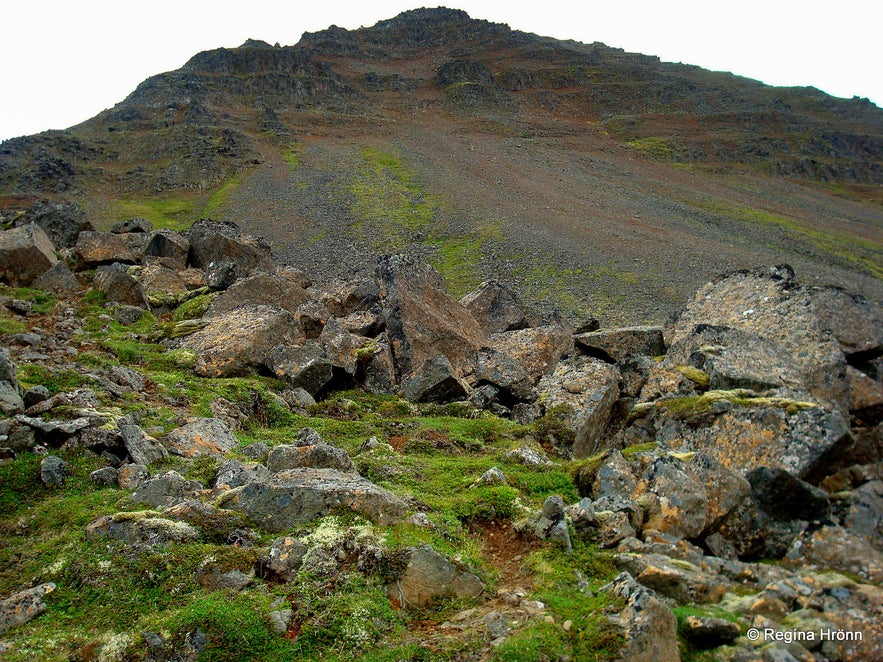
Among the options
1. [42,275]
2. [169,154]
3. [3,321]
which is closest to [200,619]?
[3,321]

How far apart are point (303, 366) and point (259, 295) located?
199 inches

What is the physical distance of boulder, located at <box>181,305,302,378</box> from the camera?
13250mm

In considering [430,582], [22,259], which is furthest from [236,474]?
[22,259]

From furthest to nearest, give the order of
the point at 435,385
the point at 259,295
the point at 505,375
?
the point at 259,295 < the point at 505,375 < the point at 435,385

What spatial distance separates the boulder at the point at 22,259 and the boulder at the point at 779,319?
57.4 feet

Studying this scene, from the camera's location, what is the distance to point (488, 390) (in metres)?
13.3

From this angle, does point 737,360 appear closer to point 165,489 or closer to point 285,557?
point 285,557

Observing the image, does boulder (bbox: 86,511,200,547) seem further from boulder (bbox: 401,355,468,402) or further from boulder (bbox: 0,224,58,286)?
boulder (bbox: 0,224,58,286)

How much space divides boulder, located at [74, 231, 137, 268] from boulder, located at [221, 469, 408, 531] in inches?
655

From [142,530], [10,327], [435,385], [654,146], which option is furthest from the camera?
[654,146]

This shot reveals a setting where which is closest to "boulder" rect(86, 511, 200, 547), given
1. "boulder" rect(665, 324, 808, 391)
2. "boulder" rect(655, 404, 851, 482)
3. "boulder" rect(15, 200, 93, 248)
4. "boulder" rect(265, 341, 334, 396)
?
"boulder" rect(655, 404, 851, 482)

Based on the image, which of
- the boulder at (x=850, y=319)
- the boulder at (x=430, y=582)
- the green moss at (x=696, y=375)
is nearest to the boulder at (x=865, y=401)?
the boulder at (x=850, y=319)

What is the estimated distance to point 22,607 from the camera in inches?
214

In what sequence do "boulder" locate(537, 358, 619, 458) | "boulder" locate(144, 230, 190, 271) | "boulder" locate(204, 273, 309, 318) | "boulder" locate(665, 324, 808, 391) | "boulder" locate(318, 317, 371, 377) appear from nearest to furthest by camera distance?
"boulder" locate(665, 324, 808, 391) → "boulder" locate(537, 358, 619, 458) → "boulder" locate(318, 317, 371, 377) → "boulder" locate(204, 273, 309, 318) → "boulder" locate(144, 230, 190, 271)
